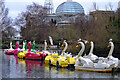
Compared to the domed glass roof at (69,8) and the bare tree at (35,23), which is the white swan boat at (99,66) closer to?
the bare tree at (35,23)

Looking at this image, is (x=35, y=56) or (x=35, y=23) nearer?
(x=35, y=56)

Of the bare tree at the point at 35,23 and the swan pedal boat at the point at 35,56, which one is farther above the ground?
the bare tree at the point at 35,23

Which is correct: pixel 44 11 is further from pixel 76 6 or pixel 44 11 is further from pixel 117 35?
pixel 76 6

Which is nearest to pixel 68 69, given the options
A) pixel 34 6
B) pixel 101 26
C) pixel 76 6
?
pixel 101 26

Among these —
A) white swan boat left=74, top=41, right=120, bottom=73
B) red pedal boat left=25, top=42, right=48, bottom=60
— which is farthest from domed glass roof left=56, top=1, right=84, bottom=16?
white swan boat left=74, top=41, right=120, bottom=73

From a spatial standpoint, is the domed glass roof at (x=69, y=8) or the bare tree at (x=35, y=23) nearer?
the bare tree at (x=35, y=23)

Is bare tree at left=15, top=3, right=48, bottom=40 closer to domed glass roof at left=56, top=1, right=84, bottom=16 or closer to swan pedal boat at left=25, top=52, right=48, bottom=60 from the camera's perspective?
swan pedal boat at left=25, top=52, right=48, bottom=60

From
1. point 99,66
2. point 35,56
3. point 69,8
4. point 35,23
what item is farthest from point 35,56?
point 69,8

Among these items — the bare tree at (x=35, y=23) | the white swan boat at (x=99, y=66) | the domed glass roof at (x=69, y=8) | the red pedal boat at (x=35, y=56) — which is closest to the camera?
the white swan boat at (x=99, y=66)

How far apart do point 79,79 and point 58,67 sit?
207 inches

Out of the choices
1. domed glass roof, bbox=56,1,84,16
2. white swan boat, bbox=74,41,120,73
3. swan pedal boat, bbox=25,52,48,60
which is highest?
domed glass roof, bbox=56,1,84,16

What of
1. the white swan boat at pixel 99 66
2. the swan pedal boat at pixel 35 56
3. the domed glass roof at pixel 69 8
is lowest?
the swan pedal boat at pixel 35 56

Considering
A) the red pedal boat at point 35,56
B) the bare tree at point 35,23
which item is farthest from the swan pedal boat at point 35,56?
the bare tree at point 35,23

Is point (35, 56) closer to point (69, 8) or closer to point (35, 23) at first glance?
point (35, 23)
